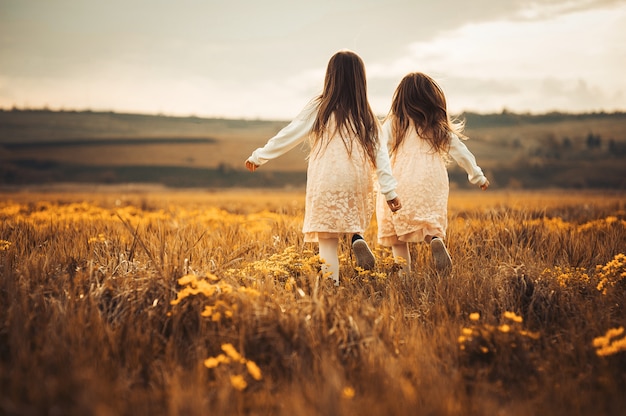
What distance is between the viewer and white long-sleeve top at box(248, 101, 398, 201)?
4.42 m

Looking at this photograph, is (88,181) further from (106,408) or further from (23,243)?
(106,408)

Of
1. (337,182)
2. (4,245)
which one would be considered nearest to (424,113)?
(337,182)

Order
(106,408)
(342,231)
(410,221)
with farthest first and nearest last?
1. (410,221)
2. (342,231)
3. (106,408)

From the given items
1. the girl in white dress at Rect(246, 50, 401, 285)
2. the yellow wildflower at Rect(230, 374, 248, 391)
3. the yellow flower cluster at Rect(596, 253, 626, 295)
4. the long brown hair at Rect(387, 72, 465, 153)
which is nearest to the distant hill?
the long brown hair at Rect(387, 72, 465, 153)

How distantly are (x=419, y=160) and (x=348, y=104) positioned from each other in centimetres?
97

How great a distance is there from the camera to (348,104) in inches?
180

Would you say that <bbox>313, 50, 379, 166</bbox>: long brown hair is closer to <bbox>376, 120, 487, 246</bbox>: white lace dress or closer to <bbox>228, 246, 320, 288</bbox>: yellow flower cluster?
<bbox>376, 120, 487, 246</bbox>: white lace dress

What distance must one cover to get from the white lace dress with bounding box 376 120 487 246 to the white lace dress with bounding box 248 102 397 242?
0.46m

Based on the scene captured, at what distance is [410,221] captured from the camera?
4793 mm

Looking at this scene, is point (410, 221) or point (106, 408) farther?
point (410, 221)

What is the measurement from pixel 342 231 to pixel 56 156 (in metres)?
56.3

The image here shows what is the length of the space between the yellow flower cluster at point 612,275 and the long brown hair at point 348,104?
2.15 meters

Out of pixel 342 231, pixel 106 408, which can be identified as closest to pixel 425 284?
pixel 342 231

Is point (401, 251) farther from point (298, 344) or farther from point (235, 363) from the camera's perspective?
point (235, 363)
